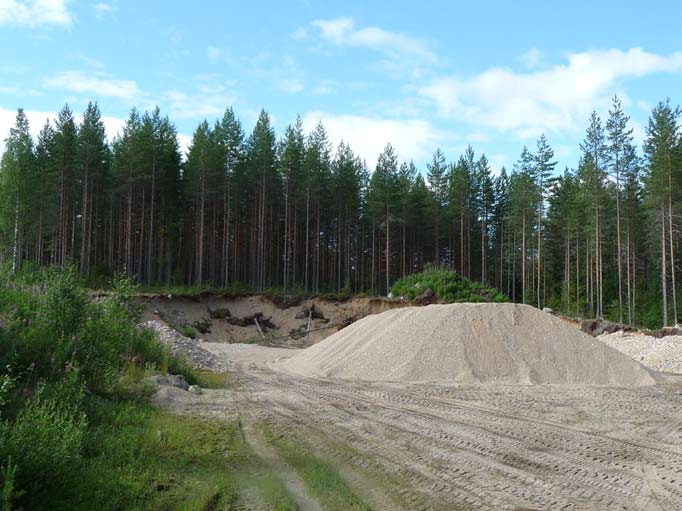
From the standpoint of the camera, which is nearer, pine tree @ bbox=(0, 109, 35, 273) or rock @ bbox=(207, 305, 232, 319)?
rock @ bbox=(207, 305, 232, 319)

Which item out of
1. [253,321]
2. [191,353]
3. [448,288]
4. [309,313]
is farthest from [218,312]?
[191,353]

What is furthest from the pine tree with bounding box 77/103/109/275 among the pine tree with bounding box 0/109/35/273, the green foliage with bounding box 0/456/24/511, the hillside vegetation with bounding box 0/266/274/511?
the green foliage with bounding box 0/456/24/511

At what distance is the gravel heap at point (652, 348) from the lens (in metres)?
18.7

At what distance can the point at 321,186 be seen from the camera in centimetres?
4319

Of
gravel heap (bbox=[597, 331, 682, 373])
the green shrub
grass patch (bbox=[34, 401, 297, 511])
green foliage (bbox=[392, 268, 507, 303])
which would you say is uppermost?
green foliage (bbox=[392, 268, 507, 303])

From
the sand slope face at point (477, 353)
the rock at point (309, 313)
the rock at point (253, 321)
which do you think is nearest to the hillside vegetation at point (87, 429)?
the sand slope face at point (477, 353)

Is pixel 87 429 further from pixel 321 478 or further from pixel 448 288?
pixel 448 288

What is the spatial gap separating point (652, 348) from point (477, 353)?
11.5 metres

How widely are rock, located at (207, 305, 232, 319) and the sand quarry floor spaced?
20.1 m

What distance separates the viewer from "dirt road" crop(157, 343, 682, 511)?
4.84 metres

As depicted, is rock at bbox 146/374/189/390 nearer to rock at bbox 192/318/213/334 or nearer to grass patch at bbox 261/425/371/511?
grass patch at bbox 261/425/371/511

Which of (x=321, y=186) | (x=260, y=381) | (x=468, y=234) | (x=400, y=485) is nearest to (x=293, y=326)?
(x=321, y=186)

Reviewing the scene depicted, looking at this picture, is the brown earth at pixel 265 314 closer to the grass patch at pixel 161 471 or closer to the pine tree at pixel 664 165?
the pine tree at pixel 664 165

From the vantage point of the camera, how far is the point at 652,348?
20.9 meters
